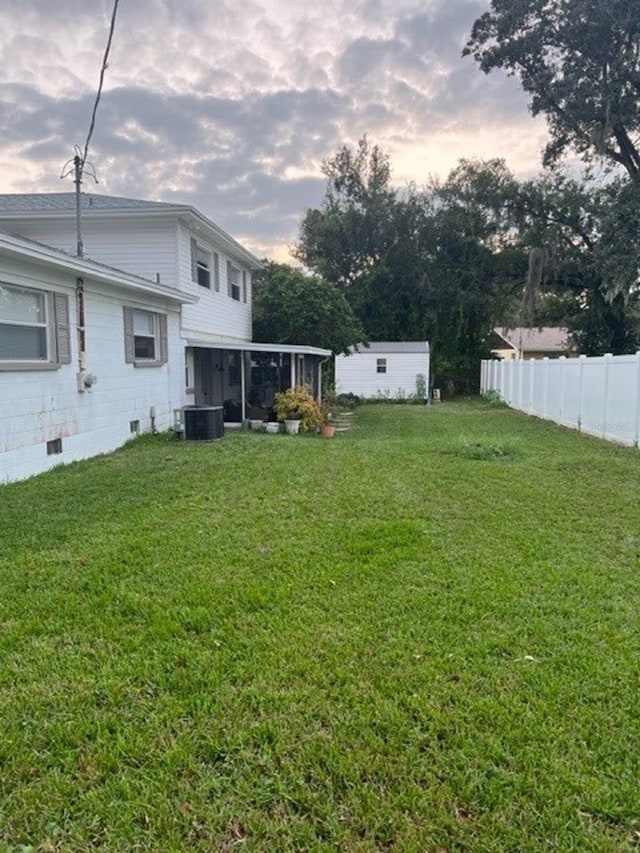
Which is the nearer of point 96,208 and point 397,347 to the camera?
point 96,208

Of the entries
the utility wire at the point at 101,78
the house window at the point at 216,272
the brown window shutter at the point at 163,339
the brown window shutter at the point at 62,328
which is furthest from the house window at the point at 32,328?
the house window at the point at 216,272

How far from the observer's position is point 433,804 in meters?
1.92

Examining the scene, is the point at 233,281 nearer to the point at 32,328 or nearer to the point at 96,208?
the point at 96,208

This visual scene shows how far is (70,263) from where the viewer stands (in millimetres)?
7328

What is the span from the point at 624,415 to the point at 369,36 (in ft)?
29.0

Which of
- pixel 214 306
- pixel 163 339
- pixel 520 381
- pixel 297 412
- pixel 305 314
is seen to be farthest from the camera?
pixel 520 381

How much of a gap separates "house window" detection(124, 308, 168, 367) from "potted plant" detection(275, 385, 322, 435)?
2.67 meters

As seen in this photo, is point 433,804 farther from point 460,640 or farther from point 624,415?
point 624,415

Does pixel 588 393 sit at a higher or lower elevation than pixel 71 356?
lower

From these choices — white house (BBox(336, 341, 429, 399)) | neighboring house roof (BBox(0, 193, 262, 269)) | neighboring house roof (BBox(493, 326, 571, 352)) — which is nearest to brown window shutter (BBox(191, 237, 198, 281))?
neighboring house roof (BBox(0, 193, 262, 269))

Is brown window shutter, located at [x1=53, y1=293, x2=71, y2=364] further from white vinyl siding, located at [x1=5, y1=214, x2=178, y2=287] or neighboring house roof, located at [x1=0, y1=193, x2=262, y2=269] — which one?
neighboring house roof, located at [x1=0, y1=193, x2=262, y2=269]

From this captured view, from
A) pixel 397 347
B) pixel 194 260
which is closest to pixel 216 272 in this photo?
pixel 194 260

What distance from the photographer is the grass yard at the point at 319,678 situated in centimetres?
189

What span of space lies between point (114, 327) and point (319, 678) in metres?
8.00
